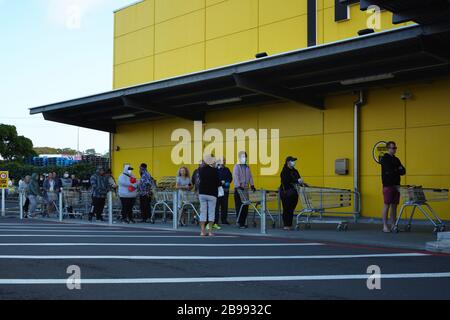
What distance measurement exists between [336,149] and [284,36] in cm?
400

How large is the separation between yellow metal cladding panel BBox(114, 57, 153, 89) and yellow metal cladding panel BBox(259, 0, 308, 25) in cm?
602

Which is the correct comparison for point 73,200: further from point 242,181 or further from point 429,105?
point 429,105

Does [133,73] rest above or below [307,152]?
above

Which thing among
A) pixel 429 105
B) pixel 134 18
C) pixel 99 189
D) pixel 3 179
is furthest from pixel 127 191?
pixel 134 18

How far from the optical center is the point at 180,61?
72.3 ft

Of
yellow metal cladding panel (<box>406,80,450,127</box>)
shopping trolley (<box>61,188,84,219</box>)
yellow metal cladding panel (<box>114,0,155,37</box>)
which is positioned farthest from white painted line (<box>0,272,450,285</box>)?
yellow metal cladding panel (<box>114,0,155,37</box>)

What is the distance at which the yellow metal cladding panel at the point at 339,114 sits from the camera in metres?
17.1

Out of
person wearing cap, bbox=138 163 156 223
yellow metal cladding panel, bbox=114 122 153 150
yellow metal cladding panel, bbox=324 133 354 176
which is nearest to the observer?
yellow metal cladding panel, bbox=324 133 354 176

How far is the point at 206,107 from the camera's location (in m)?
20.8

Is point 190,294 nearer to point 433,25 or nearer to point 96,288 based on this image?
point 96,288

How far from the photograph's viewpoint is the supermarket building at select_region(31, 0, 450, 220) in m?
14.0

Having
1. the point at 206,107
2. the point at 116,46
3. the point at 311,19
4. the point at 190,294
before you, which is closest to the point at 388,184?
the point at 311,19

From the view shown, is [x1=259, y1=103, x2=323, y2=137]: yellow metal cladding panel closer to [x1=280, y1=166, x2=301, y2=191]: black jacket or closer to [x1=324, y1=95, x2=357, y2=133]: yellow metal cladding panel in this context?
[x1=324, y1=95, x2=357, y2=133]: yellow metal cladding panel

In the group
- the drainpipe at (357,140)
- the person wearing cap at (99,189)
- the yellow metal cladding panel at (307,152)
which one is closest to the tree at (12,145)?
the person wearing cap at (99,189)
